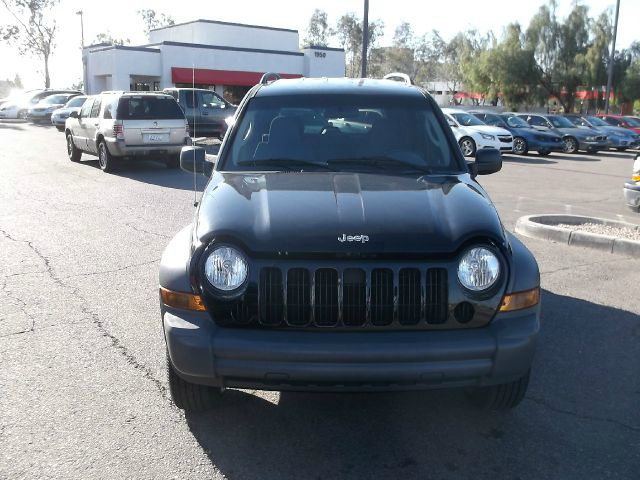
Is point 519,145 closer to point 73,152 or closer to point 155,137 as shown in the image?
point 155,137

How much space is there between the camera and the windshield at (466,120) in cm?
2217

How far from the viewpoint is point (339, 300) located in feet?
10.3

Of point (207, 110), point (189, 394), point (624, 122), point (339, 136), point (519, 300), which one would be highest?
point (339, 136)

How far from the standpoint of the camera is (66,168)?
16.0 metres

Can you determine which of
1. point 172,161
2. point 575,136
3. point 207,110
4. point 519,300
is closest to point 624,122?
point 575,136

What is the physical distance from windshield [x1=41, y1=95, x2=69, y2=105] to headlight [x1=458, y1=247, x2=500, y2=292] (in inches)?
1427

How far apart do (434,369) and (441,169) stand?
1.71 metres

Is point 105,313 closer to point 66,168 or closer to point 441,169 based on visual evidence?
point 441,169

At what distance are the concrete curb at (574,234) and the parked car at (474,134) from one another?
36.2ft

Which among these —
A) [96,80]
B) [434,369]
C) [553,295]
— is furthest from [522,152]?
[96,80]

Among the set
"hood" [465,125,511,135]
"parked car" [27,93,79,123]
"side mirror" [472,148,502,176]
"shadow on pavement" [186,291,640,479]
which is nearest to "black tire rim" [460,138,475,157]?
"hood" [465,125,511,135]

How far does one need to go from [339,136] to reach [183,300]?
1.78 m

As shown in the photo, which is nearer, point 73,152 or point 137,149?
point 137,149

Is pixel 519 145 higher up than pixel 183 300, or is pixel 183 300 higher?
pixel 183 300
